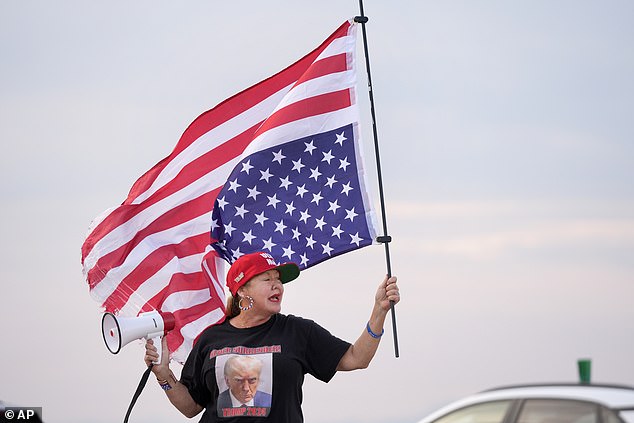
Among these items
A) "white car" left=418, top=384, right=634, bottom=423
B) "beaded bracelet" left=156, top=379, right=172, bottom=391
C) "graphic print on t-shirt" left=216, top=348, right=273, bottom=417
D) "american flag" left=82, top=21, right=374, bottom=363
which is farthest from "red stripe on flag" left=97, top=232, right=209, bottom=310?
"white car" left=418, top=384, right=634, bottom=423

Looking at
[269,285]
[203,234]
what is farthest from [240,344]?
[203,234]

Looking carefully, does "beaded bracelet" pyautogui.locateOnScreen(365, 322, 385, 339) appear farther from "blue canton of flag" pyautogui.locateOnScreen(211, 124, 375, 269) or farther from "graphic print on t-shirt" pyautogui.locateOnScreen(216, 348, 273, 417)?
"blue canton of flag" pyautogui.locateOnScreen(211, 124, 375, 269)

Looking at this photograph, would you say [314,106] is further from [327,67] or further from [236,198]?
[236,198]

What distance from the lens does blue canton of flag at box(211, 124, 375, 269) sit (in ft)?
28.9

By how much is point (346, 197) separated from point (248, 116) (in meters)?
1.34

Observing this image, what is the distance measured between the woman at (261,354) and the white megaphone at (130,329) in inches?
17.2

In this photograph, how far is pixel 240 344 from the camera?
7.39 metres

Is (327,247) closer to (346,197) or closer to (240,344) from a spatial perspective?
(346,197)

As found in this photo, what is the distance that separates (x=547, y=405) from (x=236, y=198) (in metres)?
4.30

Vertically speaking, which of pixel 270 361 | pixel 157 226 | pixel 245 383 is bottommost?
pixel 245 383

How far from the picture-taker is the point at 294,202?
29.5ft

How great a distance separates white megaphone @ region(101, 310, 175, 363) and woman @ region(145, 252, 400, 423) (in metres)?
0.44

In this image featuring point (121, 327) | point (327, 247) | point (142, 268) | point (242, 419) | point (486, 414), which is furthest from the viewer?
point (142, 268)

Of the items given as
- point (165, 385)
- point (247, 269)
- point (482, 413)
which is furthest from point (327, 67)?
point (482, 413)
